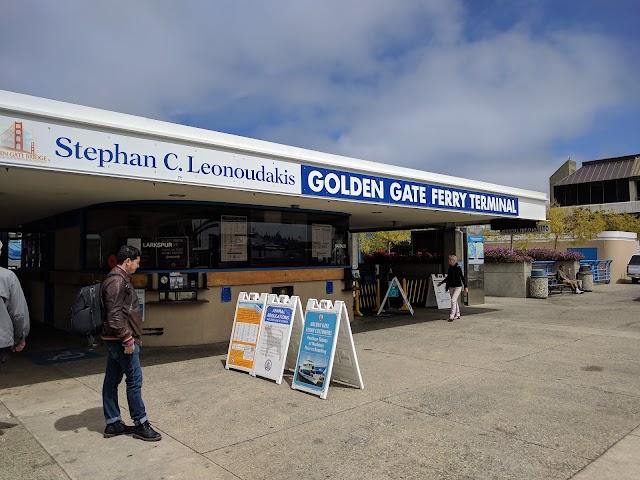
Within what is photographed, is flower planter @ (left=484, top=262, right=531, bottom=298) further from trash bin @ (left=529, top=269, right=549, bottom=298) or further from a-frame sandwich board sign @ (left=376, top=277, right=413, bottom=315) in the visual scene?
a-frame sandwich board sign @ (left=376, top=277, right=413, bottom=315)

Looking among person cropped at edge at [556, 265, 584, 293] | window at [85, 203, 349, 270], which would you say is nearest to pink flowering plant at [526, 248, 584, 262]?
person cropped at edge at [556, 265, 584, 293]

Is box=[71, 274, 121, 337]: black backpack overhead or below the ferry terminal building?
below

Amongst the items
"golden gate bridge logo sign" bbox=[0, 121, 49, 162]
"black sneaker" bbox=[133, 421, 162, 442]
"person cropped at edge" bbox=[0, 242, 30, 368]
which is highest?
"golden gate bridge logo sign" bbox=[0, 121, 49, 162]

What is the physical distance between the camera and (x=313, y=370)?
245 inches

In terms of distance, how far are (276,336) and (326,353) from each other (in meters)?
0.97

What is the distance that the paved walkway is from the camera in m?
4.05

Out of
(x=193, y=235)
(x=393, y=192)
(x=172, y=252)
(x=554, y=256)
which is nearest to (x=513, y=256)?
(x=554, y=256)

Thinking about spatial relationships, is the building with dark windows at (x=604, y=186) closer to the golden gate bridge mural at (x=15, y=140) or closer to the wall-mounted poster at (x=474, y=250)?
the wall-mounted poster at (x=474, y=250)

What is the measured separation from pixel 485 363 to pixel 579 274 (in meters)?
16.9

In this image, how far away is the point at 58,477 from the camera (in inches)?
154

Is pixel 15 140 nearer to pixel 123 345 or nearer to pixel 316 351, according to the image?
pixel 123 345

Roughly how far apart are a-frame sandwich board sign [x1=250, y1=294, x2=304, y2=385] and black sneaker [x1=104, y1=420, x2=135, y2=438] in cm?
219

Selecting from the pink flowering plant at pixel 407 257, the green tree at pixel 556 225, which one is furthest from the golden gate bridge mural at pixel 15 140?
the green tree at pixel 556 225

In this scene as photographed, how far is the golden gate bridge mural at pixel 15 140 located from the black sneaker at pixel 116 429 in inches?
115
